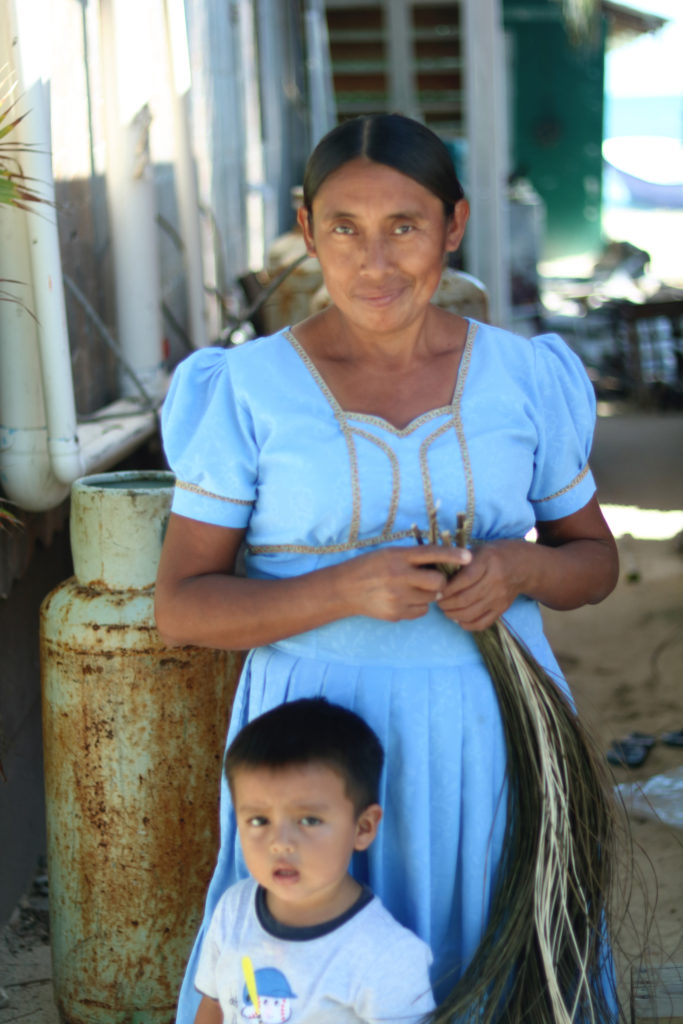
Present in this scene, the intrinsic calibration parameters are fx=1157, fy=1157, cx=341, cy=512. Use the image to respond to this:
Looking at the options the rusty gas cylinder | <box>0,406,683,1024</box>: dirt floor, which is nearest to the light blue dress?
<box>0,406,683,1024</box>: dirt floor

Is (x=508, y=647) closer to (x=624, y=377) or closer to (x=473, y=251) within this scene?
(x=473, y=251)

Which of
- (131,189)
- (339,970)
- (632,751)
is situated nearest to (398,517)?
(339,970)

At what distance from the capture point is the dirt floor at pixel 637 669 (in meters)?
2.84

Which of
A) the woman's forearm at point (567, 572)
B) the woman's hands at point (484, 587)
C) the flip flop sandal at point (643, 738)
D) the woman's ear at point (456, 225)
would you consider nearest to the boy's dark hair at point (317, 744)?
the woman's hands at point (484, 587)

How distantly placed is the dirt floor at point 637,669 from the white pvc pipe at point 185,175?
2.24 metres

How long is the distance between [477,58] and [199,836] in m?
6.10

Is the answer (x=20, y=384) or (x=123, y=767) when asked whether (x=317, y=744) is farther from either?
(x=20, y=384)

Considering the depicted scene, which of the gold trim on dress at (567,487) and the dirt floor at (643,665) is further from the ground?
the gold trim on dress at (567,487)

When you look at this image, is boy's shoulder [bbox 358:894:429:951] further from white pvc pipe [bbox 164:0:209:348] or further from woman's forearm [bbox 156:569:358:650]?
white pvc pipe [bbox 164:0:209:348]

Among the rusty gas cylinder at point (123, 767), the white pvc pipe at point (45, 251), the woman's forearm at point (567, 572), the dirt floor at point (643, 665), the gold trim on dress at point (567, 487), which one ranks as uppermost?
the white pvc pipe at point (45, 251)

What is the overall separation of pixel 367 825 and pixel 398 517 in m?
0.47

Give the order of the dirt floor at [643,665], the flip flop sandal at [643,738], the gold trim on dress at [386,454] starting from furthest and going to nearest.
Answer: the flip flop sandal at [643,738], the dirt floor at [643,665], the gold trim on dress at [386,454]

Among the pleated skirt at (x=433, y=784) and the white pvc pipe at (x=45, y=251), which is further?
the white pvc pipe at (x=45, y=251)

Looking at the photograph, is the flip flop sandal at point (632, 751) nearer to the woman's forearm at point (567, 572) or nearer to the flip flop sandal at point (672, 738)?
the flip flop sandal at point (672, 738)
